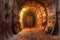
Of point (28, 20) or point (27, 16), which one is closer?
point (27, 16)

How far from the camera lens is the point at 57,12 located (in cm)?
872

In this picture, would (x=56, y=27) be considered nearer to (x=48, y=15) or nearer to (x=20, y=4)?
(x=48, y=15)

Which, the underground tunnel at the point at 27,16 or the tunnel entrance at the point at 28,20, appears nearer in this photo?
the underground tunnel at the point at 27,16

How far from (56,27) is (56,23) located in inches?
11.3

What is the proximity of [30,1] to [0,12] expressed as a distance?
7.90 meters

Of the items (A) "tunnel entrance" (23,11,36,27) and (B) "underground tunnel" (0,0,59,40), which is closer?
(B) "underground tunnel" (0,0,59,40)

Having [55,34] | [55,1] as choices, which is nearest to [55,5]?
[55,1]

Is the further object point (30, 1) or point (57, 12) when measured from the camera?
point (30, 1)

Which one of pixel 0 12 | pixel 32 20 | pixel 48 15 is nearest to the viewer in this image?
pixel 0 12

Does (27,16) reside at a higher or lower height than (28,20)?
higher

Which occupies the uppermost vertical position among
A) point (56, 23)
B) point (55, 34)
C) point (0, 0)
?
point (0, 0)

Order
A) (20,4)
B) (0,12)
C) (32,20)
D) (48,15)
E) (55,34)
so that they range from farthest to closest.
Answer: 1. (32,20)
2. (20,4)
3. (48,15)
4. (55,34)
5. (0,12)

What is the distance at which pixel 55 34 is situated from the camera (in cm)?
855

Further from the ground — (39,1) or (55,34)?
(39,1)
